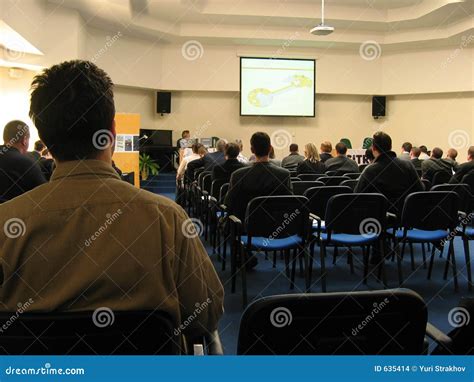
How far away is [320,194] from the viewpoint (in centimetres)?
406

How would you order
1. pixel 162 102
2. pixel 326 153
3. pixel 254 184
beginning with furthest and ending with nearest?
pixel 162 102, pixel 326 153, pixel 254 184

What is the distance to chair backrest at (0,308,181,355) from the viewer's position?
940 mm

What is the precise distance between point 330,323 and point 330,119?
12.6 metres

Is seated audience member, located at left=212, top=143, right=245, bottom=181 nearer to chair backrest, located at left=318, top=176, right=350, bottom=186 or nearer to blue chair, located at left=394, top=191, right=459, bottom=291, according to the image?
chair backrest, located at left=318, top=176, right=350, bottom=186

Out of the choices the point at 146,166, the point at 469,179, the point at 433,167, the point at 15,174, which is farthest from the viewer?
the point at 146,166

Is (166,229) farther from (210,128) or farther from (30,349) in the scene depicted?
(210,128)

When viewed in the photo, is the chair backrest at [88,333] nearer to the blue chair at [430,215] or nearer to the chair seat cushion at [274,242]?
the chair seat cushion at [274,242]

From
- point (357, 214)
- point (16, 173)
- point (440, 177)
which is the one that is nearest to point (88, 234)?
point (16, 173)

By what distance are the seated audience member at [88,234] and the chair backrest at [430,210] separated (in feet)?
9.10

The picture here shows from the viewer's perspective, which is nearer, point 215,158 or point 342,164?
point 342,164

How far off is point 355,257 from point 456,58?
9378 mm

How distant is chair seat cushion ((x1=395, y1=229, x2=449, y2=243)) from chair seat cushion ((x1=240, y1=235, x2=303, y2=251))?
954mm

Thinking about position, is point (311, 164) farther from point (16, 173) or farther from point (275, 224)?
point (16, 173)

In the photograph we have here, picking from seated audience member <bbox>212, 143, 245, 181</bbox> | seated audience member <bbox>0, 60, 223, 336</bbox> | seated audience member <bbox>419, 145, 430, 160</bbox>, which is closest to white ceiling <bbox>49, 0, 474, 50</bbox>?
seated audience member <bbox>419, 145, 430, 160</bbox>
